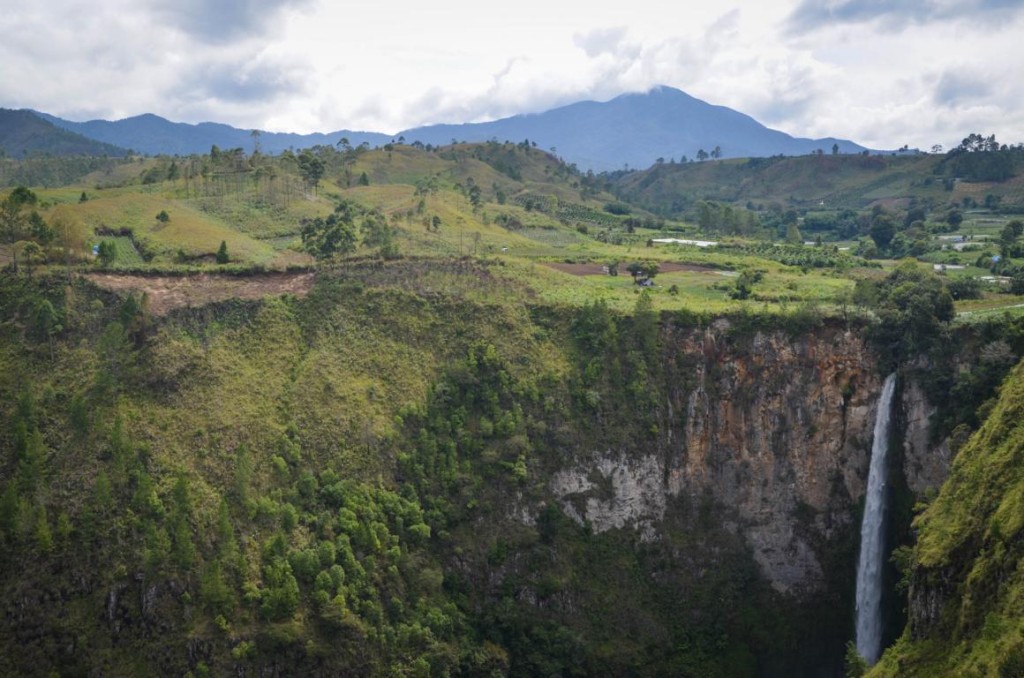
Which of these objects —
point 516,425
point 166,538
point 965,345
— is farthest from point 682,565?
point 166,538

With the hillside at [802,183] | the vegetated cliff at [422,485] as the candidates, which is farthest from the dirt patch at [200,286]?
the hillside at [802,183]

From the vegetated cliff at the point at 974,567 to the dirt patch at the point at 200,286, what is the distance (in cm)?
3528

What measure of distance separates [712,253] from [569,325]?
3208 centimetres

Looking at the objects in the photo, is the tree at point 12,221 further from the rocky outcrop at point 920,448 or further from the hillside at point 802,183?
the hillside at point 802,183

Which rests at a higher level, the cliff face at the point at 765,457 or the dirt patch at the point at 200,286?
the dirt patch at the point at 200,286

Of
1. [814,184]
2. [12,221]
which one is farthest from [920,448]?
[814,184]

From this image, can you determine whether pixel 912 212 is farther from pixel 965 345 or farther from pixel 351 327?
pixel 351 327

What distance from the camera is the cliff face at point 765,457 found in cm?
4356

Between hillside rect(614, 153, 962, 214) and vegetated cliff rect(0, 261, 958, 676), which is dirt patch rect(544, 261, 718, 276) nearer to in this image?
vegetated cliff rect(0, 261, 958, 676)

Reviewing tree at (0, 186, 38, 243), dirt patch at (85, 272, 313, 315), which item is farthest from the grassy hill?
tree at (0, 186, 38, 243)

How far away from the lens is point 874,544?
133 feet

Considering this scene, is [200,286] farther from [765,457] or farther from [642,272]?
[765,457]

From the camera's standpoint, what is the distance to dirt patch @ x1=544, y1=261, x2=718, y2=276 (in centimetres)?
6136

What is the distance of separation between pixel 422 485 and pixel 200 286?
1762cm
